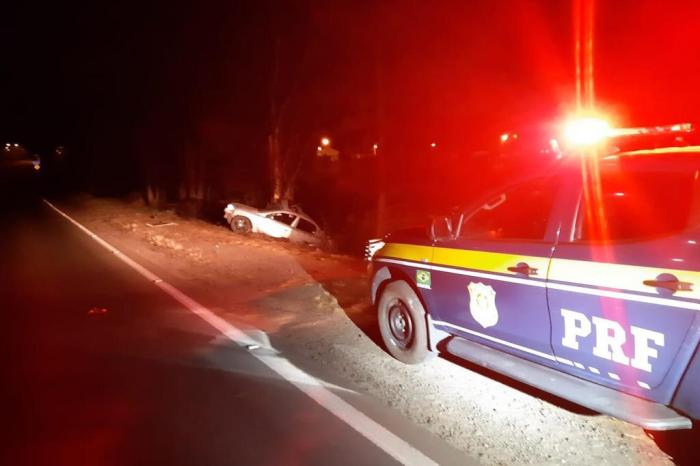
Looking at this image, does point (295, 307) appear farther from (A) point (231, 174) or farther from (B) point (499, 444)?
(A) point (231, 174)

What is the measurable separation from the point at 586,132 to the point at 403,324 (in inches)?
97.4

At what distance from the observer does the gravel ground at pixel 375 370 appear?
3965 mm

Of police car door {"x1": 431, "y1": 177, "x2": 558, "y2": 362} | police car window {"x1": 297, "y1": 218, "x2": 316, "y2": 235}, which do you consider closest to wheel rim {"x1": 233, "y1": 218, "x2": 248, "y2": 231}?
police car window {"x1": 297, "y1": 218, "x2": 316, "y2": 235}

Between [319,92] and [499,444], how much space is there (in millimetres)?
19066

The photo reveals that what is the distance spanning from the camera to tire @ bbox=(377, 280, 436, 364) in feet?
17.9

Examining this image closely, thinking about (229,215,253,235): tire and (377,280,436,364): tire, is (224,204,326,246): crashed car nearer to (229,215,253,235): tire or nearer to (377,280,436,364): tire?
(229,215,253,235): tire

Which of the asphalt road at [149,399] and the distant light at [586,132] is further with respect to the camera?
the distant light at [586,132]

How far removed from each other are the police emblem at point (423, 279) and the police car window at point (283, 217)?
14038 millimetres

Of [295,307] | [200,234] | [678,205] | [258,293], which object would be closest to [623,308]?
[678,205]

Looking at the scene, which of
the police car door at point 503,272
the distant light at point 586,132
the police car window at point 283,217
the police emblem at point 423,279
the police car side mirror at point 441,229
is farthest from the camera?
the police car window at point 283,217

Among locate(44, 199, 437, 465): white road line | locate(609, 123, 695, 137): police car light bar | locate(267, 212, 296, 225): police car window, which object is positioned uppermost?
locate(609, 123, 695, 137): police car light bar

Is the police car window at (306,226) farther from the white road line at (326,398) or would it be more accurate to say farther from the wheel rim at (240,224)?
the white road line at (326,398)

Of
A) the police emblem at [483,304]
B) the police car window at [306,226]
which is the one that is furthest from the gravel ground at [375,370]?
the police car window at [306,226]

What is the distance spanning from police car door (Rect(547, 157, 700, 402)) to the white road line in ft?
4.04
